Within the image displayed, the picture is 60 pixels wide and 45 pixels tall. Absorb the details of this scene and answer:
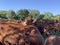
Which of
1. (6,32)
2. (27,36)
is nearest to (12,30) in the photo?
(6,32)

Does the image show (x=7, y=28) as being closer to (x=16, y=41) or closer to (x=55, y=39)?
(x=16, y=41)

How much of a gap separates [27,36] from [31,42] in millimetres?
116

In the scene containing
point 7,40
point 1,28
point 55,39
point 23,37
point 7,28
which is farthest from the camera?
point 1,28

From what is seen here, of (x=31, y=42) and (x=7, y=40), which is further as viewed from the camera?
(x=7, y=40)

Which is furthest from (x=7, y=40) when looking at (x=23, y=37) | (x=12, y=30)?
(x=23, y=37)

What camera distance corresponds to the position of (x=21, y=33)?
3111mm

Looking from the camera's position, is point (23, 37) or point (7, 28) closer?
point (23, 37)

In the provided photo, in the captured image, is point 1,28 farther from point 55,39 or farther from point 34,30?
point 55,39

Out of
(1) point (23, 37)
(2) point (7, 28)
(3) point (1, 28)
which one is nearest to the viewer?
(1) point (23, 37)

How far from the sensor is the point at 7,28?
3.53 meters

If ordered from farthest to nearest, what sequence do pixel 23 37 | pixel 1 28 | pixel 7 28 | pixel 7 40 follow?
pixel 1 28
pixel 7 28
pixel 7 40
pixel 23 37

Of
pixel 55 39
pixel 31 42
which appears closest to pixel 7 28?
pixel 31 42

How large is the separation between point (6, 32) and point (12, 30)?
0.18 meters

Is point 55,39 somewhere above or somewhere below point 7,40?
above
